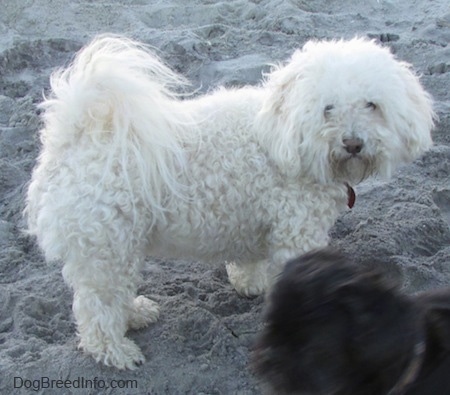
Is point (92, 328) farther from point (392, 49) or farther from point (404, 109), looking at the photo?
point (392, 49)

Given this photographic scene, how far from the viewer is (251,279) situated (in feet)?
10.5

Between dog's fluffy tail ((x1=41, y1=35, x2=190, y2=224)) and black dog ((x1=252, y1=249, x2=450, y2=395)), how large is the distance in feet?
4.20

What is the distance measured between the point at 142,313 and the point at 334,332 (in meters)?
1.85

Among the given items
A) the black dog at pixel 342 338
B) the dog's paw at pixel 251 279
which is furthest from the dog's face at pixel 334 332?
the dog's paw at pixel 251 279

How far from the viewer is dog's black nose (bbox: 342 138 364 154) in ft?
8.48

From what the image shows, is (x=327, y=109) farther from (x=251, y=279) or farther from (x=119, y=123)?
(x=251, y=279)

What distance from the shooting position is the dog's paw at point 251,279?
3188mm

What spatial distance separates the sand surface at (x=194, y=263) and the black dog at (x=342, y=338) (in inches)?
11.8

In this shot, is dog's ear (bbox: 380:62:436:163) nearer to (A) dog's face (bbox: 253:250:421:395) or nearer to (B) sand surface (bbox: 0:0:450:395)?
(B) sand surface (bbox: 0:0:450:395)

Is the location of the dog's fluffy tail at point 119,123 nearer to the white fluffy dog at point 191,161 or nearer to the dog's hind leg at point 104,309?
the white fluffy dog at point 191,161

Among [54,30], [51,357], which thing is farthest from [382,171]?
[54,30]

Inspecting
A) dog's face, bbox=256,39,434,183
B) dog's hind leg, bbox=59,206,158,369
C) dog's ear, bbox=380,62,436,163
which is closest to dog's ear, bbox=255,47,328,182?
dog's face, bbox=256,39,434,183

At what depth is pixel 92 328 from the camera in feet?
9.08

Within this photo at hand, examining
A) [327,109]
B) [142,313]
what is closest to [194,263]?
[142,313]
